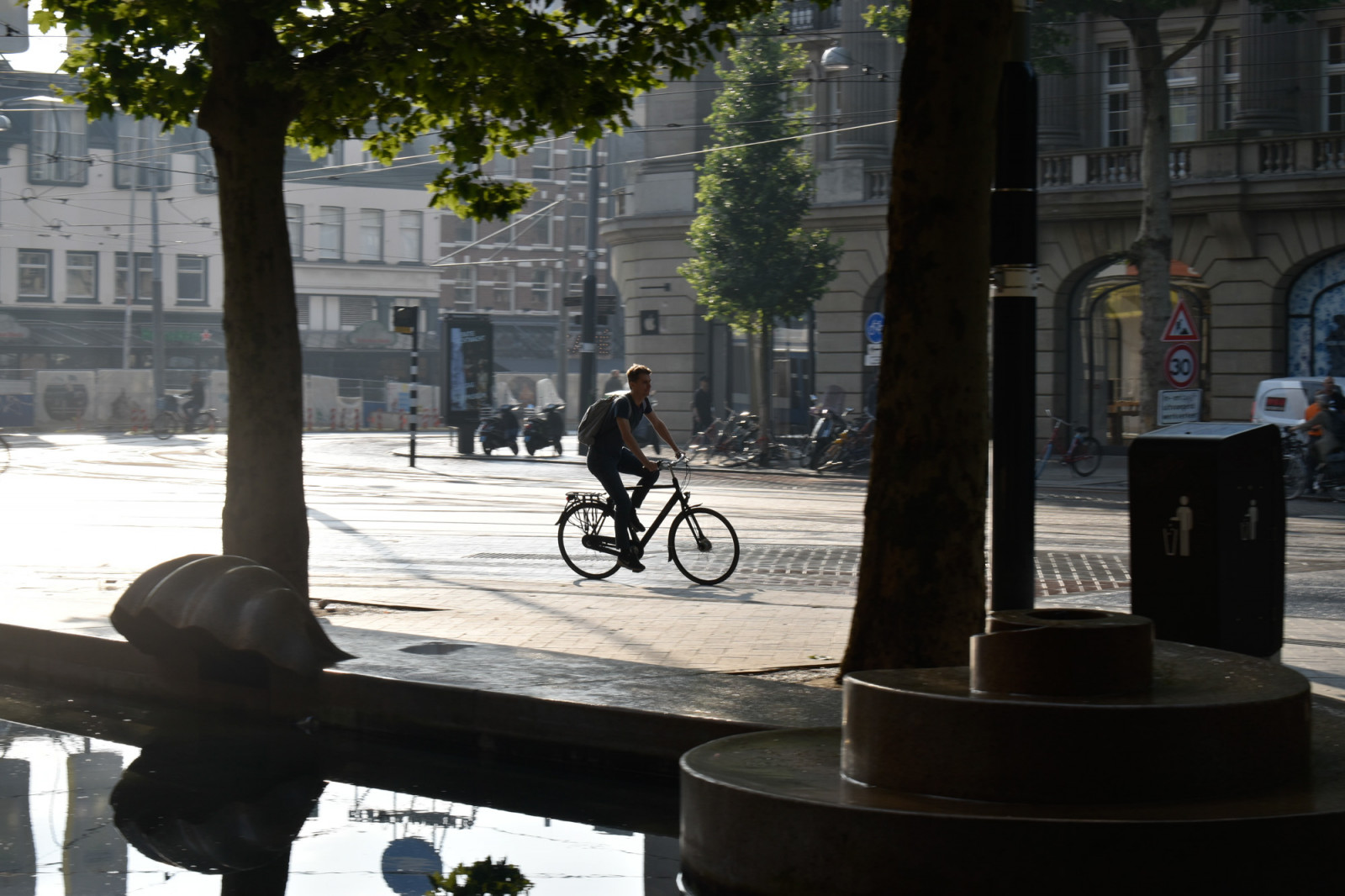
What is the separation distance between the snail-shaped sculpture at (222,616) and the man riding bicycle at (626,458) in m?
4.35

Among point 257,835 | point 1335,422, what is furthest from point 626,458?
point 1335,422

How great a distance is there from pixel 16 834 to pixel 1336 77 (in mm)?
28504

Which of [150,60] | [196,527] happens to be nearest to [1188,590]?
[150,60]

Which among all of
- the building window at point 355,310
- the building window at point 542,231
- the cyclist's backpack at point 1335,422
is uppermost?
the building window at point 542,231

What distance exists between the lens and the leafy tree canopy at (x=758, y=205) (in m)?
29.8

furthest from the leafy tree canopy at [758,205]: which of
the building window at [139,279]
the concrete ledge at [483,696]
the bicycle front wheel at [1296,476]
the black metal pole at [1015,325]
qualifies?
the building window at [139,279]

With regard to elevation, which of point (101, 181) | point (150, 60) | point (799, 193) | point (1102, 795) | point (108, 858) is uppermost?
point (101, 181)

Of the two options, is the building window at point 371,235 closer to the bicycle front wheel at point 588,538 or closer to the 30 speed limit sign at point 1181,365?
the 30 speed limit sign at point 1181,365

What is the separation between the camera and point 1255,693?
4.29 metres

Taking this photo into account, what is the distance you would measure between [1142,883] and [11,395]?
50.1m

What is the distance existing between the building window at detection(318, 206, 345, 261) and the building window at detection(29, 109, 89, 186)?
9008 mm

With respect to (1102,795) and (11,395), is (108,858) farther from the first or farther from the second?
(11,395)

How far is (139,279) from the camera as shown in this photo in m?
58.2

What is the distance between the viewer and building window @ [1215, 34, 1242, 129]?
29.0 meters
